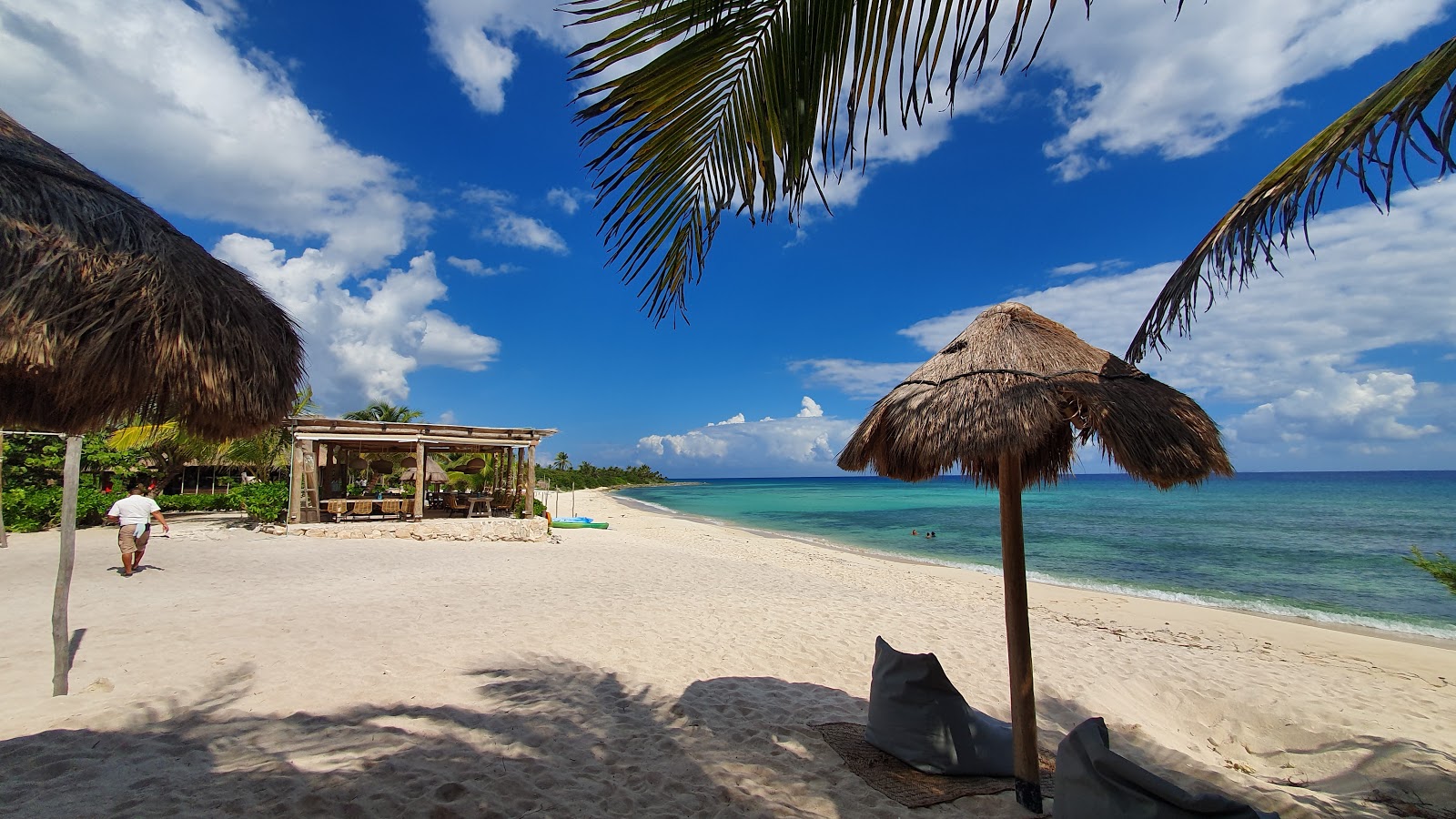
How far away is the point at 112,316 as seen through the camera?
83.0 inches

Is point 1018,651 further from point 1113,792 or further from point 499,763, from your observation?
point 499,763

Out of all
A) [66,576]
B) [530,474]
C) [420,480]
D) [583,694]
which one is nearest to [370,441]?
[420,480]

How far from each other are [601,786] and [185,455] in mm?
23647

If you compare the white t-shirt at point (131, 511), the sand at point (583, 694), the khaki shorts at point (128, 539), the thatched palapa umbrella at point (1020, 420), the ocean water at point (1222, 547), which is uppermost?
the thatched palapa umbrella at point (1020, 420)

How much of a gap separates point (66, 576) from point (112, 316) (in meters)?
4.22

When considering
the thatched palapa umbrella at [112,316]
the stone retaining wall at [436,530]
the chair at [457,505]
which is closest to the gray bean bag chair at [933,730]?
the thatched palapa umbrella at [112,316]

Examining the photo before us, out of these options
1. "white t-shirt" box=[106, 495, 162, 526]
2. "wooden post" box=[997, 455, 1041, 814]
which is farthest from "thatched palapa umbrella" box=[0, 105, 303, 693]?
"white t-shirt" box=[106, 495, 162, 526]

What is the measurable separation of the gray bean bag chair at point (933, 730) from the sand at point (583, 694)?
27cm

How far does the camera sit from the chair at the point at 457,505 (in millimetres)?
16328

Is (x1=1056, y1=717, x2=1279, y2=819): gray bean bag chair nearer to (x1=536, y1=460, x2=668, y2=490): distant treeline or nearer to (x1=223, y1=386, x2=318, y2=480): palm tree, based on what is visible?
(x1=223, y1=386, x2=318, y2=480): palm tree

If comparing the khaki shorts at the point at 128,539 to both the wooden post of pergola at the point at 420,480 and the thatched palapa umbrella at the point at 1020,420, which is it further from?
the thatched palapa umbrella at the point at 1020,420

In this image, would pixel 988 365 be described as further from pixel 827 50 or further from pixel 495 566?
pixel 495 566

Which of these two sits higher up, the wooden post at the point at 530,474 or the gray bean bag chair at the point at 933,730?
the wooden post at the point at 530,474

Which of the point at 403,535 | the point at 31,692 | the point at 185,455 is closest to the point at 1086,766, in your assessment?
the point at 31,692
